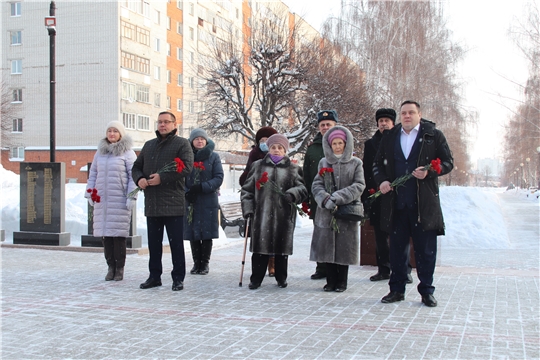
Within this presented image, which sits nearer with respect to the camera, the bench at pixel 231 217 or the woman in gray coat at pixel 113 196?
the woman in gray coat at pixel 113 196

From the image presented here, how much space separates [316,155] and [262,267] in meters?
1.59

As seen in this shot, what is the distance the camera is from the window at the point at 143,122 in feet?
153

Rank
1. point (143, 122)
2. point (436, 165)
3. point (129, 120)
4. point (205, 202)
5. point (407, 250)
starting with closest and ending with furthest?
point (436, 165) → point (407, 250) → point (205, 202) → point (129, 120) → point (143, 122)

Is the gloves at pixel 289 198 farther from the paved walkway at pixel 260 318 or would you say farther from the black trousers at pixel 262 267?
the paved walkway at pixel 260 318

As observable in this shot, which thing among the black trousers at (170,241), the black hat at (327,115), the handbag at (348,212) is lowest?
the black trousers at (170,241)

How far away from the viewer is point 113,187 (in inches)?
303

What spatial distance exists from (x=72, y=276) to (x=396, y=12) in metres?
31.1

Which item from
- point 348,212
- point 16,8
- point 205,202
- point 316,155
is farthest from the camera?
point 16,8

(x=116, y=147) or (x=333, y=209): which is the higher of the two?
(x=116, y=147)

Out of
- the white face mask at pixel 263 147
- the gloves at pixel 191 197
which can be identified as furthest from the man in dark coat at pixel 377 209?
the gloves at pixel 191 197

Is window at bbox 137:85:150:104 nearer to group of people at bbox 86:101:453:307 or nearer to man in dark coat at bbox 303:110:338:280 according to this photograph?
group of people at bbox 86:101:453:307

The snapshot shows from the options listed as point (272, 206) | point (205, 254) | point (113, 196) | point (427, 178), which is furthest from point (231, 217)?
point (427, 178)

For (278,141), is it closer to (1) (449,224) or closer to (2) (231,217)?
(1) (449,224)

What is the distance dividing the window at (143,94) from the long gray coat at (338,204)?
41432 millimetres
